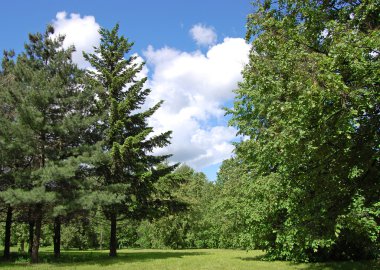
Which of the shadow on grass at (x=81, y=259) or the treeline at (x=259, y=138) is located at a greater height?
the treeline at (x=259, y=138)

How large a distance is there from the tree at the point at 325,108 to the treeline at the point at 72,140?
1361 centimetres

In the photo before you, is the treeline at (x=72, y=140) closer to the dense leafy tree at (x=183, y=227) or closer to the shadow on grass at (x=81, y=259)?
the shadow on grass at (x=81, y=259)

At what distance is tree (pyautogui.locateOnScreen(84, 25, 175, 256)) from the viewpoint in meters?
27.0

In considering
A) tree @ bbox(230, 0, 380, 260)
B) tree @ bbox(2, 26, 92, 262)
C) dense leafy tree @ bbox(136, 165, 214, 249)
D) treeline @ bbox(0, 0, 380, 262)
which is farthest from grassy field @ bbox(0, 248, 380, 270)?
dense leafy tree @ bbox(136, 165, 214, 249)

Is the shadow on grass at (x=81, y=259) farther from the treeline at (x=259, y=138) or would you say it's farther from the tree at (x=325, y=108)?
the tree at (x=325, y=108)

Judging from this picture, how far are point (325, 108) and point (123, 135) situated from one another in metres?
20.5

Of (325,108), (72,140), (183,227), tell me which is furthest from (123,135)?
(183,227)

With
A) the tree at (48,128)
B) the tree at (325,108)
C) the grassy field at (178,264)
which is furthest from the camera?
the tree at (48,128)

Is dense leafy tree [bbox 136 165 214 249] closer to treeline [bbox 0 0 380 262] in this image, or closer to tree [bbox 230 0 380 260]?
treeline [bbox 0 0 380 262]

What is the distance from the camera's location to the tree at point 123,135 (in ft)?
88.5

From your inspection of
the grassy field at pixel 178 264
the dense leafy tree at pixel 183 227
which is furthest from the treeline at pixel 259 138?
the dense leafy tree at pixel 183 227

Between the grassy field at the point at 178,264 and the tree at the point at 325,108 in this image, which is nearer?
the tree at the point at 325,108

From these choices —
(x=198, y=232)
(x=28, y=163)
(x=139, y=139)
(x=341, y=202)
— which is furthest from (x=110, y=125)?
(x=198, y=232)

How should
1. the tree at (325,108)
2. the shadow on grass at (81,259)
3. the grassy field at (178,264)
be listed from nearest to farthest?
the tree at (325,108)
the grassy field at (178,264)
the shadow on grass at (81,259)
